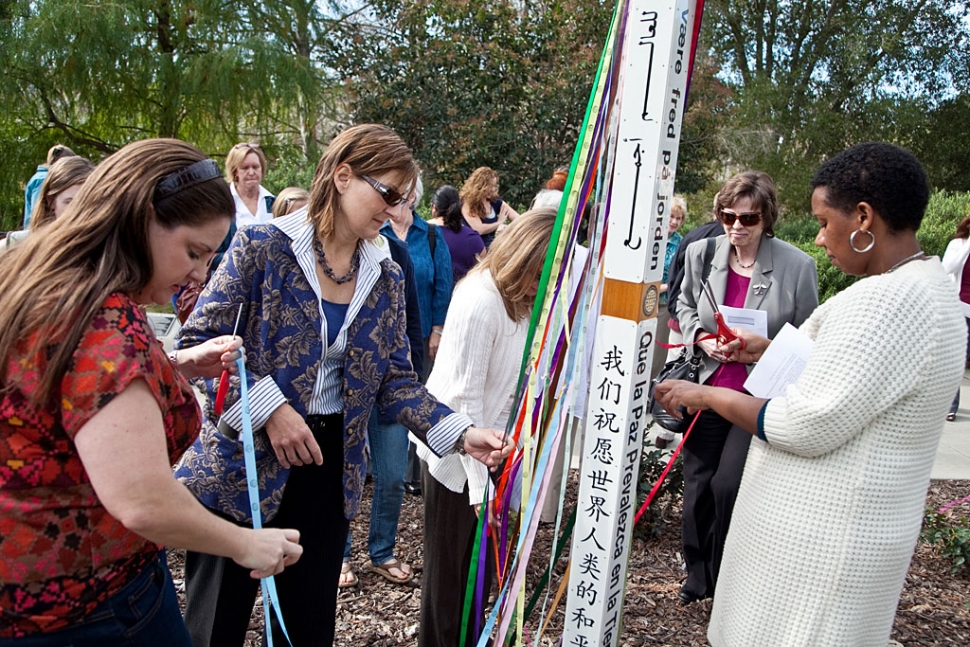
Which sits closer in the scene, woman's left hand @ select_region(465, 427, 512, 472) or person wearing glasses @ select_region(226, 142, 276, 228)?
woman's left hand @ select_region(465, 427, 512, 472)

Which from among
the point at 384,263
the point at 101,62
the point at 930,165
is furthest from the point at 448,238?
the point at 930,165

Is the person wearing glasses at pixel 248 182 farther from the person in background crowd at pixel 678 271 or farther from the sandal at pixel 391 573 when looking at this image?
the person in background crowd at pixel 678 271

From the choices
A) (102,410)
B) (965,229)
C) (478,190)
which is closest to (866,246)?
(102,410)

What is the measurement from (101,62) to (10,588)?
28.1 feet

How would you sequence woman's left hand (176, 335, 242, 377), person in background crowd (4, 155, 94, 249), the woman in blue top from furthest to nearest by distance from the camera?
the woman in blue top
person in background crowd (4, 155, 94, 249)
woman's left hand (176, 335, 242, 377)

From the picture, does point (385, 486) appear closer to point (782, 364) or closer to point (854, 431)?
point (782, 364)

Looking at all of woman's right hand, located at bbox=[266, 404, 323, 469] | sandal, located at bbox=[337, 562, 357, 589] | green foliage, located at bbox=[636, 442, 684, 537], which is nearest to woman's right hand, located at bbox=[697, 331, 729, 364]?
green foliage, located at bbox=[636, 442, 684, 537]

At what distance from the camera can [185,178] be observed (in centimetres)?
158

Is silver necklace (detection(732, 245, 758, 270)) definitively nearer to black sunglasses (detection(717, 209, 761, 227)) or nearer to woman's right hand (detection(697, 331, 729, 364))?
black sunglasses (detection(717, 209, 761, 227))

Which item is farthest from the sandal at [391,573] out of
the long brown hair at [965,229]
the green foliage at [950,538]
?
the long brown hair at [965,229]

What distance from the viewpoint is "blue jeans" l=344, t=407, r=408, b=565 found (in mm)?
3898

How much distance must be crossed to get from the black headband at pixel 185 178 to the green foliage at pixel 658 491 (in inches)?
127

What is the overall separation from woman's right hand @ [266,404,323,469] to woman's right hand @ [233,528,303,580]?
411mm

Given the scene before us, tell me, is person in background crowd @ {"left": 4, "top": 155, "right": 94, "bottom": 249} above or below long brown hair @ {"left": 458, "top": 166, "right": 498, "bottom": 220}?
below
